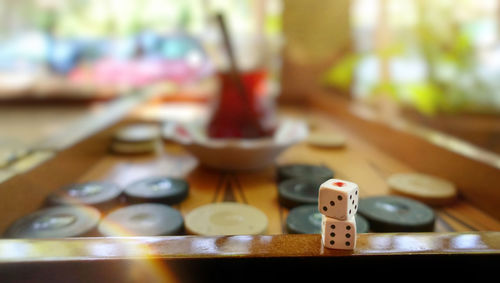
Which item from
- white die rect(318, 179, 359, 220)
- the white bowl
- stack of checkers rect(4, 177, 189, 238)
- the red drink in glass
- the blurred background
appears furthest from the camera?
the blurred background

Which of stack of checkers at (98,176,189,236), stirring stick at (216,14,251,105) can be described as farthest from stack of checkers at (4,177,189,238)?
stirring stick at (216,14,251,105)

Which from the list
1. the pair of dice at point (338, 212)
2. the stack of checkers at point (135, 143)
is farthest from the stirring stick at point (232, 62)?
the pair of dice at point (338, 212)

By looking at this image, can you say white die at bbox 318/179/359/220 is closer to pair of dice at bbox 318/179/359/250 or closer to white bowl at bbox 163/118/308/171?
pair of dice at bbox 318/179/359/250

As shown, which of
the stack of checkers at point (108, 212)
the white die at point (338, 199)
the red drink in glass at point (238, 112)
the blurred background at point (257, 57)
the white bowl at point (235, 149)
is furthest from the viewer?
the blurred background at point (257, 57)

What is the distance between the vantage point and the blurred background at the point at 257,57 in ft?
8.48

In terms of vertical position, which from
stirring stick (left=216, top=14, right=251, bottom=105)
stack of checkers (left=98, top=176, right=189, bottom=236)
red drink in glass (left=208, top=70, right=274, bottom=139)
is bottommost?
stack of checkers (left=98, top=176, right=189, bottom=236)

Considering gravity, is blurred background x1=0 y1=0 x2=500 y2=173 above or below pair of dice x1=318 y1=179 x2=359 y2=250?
above

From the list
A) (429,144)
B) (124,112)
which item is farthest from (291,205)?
(124,112)

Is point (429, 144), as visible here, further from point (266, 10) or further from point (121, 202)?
point (266, 10)

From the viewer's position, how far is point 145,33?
4.10 metres

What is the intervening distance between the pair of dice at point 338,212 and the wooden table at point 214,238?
0.02m

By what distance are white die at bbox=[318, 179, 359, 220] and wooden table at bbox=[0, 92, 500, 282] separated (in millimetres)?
55

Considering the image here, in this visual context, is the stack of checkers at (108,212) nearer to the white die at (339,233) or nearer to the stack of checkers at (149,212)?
the stack of checkers at (149,212)

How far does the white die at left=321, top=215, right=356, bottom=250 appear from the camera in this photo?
509mm
